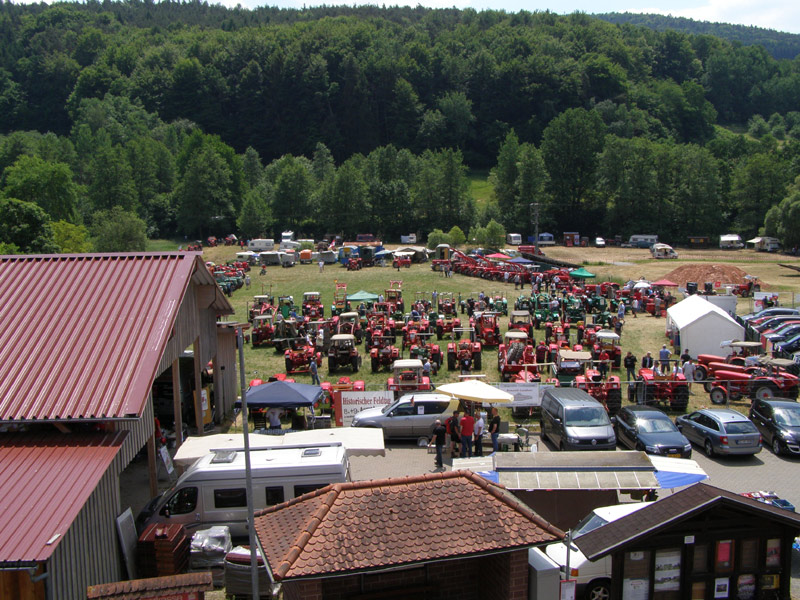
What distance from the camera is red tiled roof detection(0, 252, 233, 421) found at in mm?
11125

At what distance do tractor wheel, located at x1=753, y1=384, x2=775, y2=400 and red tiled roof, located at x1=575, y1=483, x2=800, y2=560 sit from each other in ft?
40.9

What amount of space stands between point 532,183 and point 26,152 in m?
70.5

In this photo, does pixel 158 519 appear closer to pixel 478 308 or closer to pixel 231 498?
pixel 231 498

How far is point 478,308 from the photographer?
35250mm

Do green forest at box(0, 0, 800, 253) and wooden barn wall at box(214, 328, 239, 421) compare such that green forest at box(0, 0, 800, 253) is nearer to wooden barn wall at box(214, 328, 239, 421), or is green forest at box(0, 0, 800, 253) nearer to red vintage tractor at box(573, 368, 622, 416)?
wooden barn wall at box(214, 328, 239, 421)

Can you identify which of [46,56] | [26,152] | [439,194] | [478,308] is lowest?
[478,308]

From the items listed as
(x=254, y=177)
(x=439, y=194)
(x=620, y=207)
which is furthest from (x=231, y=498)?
(x=254, y=177)

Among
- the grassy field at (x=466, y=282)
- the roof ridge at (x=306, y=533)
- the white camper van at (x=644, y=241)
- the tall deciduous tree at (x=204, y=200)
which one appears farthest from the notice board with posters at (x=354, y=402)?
the tall deciduous tree at (x=204, y=200)

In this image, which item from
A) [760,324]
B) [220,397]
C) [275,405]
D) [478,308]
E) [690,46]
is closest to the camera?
[275,405]

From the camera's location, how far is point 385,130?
465 feet

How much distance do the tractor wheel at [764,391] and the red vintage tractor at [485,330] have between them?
1043 cm

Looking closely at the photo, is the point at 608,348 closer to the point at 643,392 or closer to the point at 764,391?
the point at 643,392

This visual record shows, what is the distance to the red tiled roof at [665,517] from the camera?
8883 mm

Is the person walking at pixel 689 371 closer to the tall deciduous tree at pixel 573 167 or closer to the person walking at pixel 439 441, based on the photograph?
the person walking at pixel 439 441
